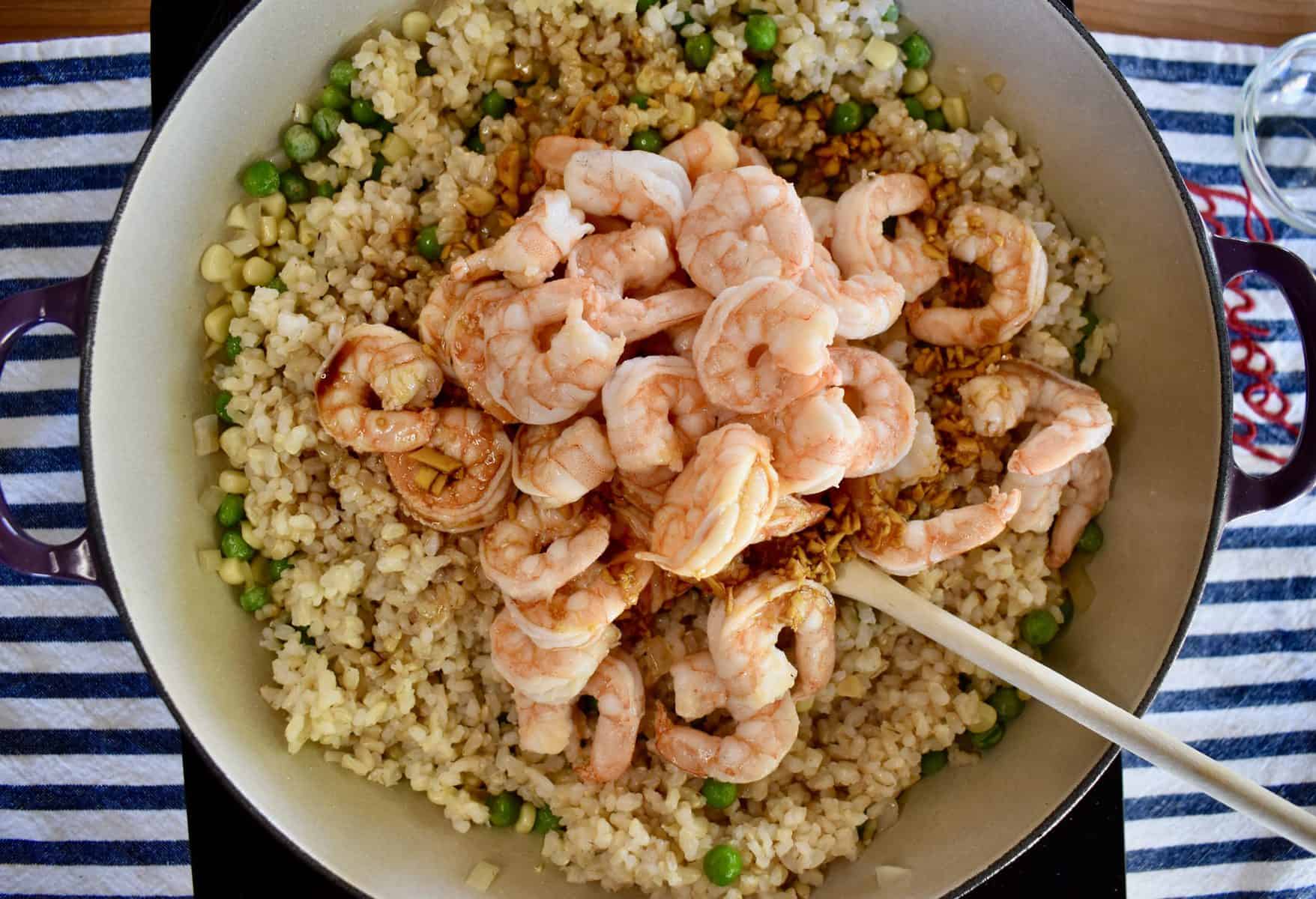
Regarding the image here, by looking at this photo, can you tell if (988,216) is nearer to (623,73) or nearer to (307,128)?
(623,73)

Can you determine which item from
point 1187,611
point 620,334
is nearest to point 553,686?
point 620,334

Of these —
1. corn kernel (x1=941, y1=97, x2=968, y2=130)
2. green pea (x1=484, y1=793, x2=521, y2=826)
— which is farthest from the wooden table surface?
green pea (x1=484, y1=793, x2=521, y2=826)

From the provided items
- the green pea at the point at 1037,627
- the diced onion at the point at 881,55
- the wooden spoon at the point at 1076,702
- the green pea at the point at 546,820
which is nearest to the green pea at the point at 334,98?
the diced onion at the point at 881,55

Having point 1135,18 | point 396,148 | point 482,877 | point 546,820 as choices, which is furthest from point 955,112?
point 482,877

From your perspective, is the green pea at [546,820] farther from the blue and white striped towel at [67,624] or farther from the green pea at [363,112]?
the green pea at [363,112]

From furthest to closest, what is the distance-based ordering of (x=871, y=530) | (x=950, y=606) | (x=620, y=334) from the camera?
(x=950, y=606) → (x=871, y=530) → (x=620, y=334)

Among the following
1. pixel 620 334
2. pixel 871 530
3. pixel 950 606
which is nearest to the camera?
pixel 620 334

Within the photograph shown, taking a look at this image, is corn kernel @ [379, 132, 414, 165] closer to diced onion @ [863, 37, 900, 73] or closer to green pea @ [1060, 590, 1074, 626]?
diced onion @ [863, 37, 900, 73]
